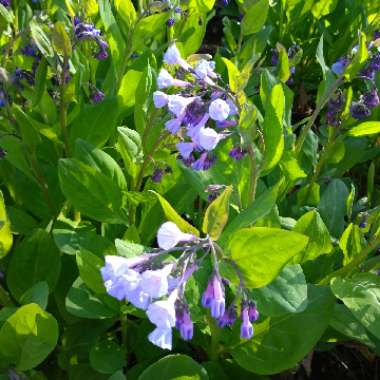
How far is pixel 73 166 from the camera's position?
1.49 meters

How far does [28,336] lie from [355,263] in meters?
0.81

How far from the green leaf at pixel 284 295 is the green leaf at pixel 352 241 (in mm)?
293

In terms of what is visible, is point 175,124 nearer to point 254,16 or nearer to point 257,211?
point 257,211

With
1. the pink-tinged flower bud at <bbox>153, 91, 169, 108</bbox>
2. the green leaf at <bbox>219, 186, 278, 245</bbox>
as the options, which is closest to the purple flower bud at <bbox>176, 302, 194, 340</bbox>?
the green leaf at <bbox>219, 186, 278, 245</bbox>

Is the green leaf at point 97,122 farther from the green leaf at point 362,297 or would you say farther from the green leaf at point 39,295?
the green leaf at point 362,297

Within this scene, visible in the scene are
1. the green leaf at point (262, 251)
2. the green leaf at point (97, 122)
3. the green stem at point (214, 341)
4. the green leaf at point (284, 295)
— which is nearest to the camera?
the green leaf at point (262, 251)

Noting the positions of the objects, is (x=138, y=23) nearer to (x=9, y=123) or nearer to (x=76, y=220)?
(x=9, y=123)

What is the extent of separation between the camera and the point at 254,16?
2.02 meters

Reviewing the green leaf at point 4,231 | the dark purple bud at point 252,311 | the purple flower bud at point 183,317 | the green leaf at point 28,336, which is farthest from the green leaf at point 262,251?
the green leaf at point 4,231

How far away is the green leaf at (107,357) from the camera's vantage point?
1.44 m

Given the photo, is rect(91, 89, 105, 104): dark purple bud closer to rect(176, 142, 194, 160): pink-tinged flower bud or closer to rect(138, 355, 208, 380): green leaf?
rect(176, 142, 194, 160): pink-tinged flower bud

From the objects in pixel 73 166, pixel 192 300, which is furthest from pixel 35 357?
pixel 73 166

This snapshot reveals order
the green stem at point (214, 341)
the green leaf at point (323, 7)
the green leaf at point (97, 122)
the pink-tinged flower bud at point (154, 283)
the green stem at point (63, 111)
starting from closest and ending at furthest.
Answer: the pink-tinged flower bud at point (154, 283) < the green stem at point (214, 341) < the green stem at point (63, 111) < the green leaf at point (97, 122) < the green leaf at point (323, 7)

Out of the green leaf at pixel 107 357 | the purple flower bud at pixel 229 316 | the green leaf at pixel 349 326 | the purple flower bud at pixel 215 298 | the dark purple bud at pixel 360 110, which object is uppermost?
the purple flower bud at pixel 215 298
